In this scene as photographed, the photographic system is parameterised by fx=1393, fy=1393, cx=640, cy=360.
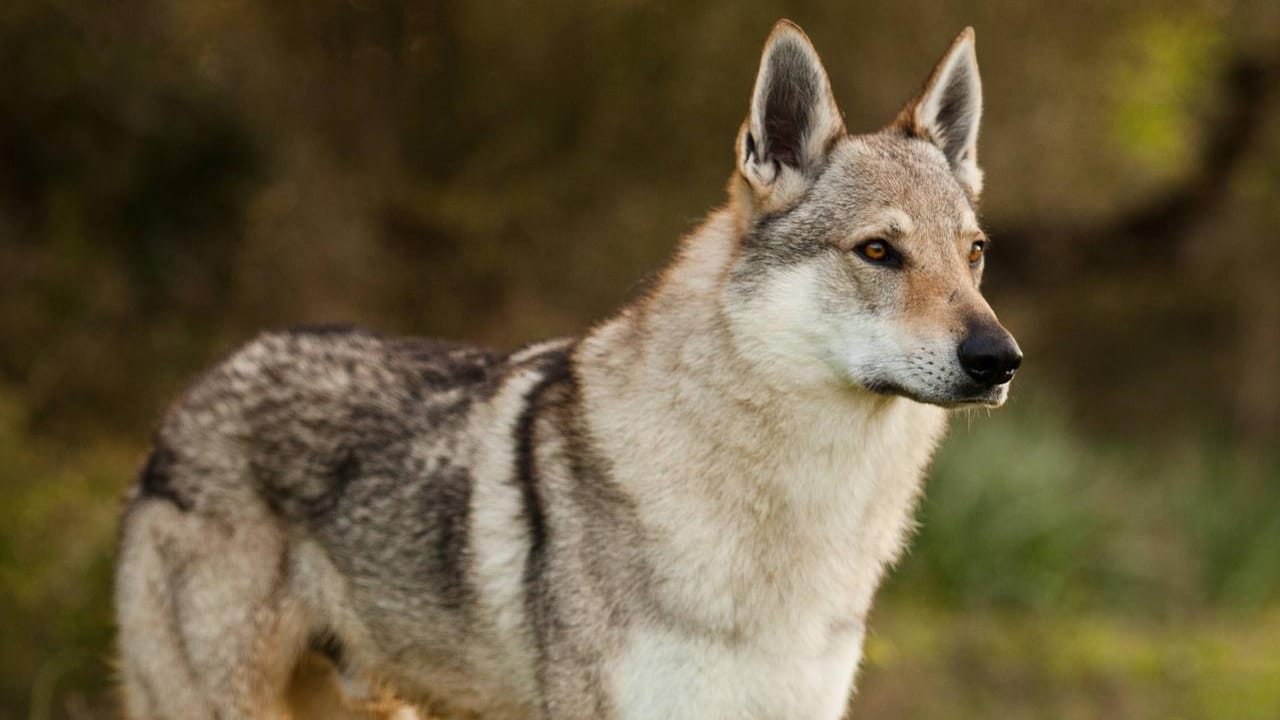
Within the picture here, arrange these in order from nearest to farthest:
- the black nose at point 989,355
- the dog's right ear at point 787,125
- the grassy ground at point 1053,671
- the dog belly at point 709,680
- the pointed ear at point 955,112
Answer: the black nose at point 989,355, the dog belly at point 709,680, the dog's right ear at point 787,125, the pointed ear at point 955,112, the grassy ground at point 1053,671

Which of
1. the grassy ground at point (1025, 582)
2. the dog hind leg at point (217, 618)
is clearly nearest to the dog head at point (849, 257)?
the dog hind leg at point (217, 618)

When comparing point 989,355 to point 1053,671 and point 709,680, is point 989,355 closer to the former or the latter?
point 709,680

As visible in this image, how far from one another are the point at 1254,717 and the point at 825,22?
5657mm

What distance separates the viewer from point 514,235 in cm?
1023

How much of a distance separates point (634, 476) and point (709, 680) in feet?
2.05

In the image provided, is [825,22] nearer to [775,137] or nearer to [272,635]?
[775,137]

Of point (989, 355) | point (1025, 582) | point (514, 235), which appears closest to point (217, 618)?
point (989, 355)

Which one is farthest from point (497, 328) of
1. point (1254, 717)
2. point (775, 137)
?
point (775, 137)

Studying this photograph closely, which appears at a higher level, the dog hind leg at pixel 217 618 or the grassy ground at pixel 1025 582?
the grassy ground at pixel 1025 582

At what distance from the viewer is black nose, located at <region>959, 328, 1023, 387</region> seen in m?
3.64

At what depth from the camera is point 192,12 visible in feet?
30.4

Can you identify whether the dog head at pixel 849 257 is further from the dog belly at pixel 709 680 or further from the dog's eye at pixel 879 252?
the dog belly at pixel 709 680

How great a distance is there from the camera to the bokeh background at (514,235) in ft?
27.4

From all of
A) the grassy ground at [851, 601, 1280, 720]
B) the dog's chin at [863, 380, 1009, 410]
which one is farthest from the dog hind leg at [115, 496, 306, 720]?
the grassy ground at [851, 601, 1280, 720]
